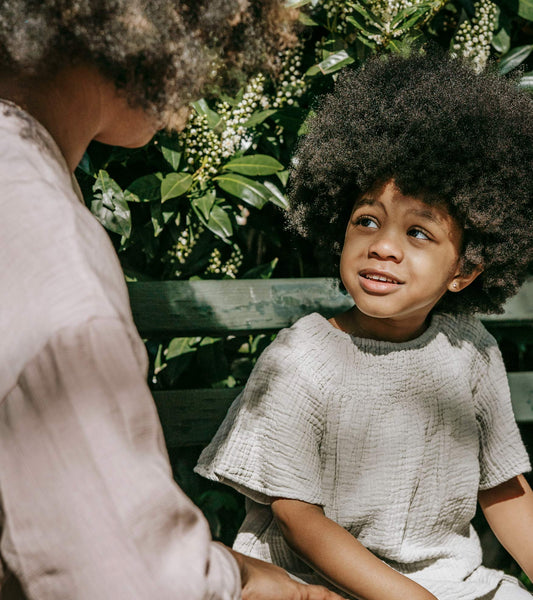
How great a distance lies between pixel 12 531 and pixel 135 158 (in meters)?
1.60

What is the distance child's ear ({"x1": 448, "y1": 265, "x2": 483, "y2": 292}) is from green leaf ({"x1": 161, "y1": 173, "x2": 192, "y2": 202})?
84 cm

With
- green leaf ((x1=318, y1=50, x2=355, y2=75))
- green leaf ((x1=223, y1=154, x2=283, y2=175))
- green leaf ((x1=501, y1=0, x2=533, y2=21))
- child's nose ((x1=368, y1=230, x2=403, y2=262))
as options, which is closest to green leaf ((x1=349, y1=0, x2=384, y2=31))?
green leaf ((x1=318, y1=50, x2=355, y2=75))

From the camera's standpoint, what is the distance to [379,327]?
175 centimetres

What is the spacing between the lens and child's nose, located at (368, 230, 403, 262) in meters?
1.57

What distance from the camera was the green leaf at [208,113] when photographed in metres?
2.18

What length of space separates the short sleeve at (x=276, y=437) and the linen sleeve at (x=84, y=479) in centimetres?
71

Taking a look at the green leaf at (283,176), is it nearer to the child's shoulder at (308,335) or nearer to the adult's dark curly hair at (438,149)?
the adult's dark curly hair at (438,149)

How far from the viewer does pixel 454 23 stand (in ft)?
8.58

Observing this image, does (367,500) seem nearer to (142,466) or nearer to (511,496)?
(511,496)

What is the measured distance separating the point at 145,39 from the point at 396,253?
2.56 feet

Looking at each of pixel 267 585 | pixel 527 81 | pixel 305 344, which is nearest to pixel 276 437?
pixel 305 344

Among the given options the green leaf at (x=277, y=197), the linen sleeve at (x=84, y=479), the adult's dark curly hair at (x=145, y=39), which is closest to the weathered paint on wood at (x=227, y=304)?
the green leaf at (x=277, y=197)

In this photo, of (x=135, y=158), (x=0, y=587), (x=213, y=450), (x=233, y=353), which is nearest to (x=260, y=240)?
(x=233, y=353)

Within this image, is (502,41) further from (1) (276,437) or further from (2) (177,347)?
(1) (276,437)
